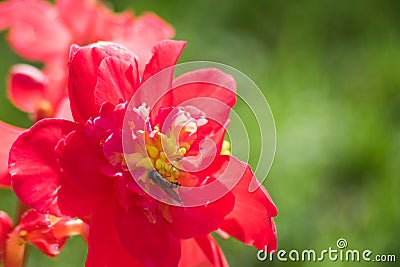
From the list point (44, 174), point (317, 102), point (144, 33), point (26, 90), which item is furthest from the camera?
point (317, 102)

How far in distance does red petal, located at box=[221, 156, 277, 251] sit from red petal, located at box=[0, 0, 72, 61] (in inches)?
15.6

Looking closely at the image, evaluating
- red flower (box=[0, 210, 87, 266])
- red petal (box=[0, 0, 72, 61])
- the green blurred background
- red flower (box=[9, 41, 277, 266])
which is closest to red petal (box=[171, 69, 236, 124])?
red flower (box=[9, 41, 277, 266])

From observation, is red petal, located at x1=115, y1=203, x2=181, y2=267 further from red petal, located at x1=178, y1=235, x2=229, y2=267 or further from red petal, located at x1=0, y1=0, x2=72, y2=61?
red petal, located at x1=0, y1=0, x2=72, y2=61

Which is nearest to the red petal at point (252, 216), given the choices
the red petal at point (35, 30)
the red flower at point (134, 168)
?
the red flower at point (134, 168)

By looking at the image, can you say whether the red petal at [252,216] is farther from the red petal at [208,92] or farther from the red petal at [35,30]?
the red petal at [35,30]

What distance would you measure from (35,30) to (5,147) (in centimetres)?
36

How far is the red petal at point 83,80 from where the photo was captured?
53 cm

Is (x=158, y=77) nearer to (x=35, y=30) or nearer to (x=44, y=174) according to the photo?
(x=44, y=174)

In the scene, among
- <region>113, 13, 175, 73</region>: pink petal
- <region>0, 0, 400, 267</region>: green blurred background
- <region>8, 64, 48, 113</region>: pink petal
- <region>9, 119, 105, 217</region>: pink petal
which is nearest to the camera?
<region>9, 119, 105, 217</region>: pink petal

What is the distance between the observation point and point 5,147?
22.0 inches

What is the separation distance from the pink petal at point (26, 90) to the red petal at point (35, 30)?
0.54 feet

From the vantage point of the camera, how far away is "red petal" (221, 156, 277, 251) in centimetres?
53

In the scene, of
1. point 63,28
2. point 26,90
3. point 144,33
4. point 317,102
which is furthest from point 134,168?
point 317,102

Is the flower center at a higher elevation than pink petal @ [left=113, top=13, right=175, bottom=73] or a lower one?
higher
